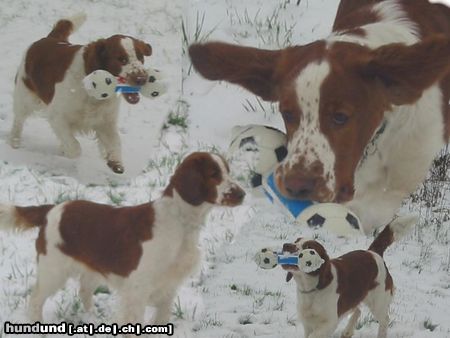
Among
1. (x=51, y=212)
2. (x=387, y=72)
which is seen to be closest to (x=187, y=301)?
(x=51, y=212)

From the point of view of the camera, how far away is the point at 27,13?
267cm

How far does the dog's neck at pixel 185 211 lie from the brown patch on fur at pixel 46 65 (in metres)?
0.58

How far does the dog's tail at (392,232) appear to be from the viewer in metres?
2.22

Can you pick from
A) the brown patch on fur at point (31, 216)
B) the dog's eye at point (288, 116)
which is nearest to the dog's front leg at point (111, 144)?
the brown patch on fur at point (31, 216)

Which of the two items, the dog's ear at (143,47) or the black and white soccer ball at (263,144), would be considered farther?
the dog's ear at (143,47)

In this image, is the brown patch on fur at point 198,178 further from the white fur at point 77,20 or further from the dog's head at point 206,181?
the white fur at point 77,20

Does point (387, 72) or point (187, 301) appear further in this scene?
point (187, 301)

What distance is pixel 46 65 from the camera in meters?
2.42

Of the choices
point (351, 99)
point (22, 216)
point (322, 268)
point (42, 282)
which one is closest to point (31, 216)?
point (22, 216)

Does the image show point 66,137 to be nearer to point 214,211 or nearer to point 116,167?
point 116,167

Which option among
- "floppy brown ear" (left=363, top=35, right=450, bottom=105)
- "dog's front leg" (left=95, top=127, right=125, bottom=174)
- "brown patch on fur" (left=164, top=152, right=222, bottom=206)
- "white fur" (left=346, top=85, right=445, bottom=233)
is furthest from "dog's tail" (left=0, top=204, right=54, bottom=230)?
"floppy brown ear" (left=363, top=35, right=450, bottom=105)

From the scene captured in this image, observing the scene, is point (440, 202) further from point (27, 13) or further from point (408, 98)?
point (27, 13)

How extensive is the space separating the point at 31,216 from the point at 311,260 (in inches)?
26.6

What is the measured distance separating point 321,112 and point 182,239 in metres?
0.65
